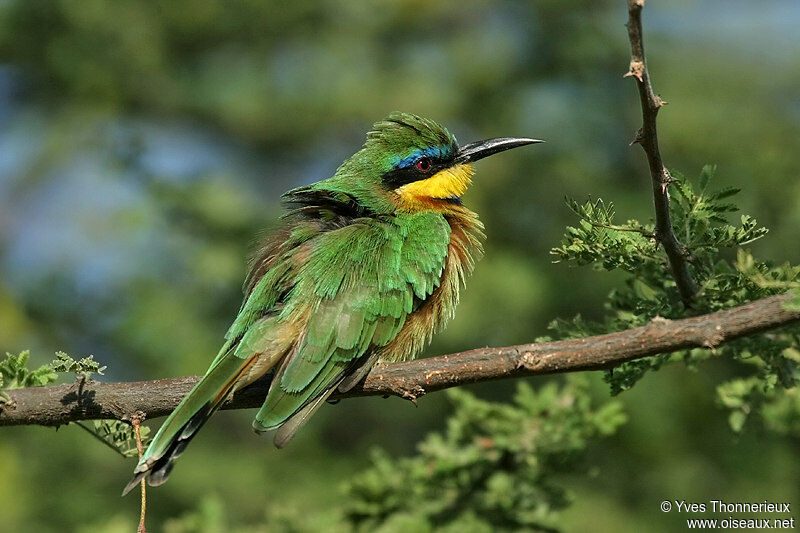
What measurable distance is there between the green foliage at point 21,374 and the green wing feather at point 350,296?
0.58 m

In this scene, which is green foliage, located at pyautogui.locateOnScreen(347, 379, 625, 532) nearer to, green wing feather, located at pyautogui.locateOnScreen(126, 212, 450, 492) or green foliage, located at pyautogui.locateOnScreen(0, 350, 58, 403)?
green wing feather, located at pyautogui.locateOnScreen(126, 212, 450, 492)

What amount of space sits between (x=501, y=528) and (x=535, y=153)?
3508 mm

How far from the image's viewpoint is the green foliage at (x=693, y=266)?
2.28 meters

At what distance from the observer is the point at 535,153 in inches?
246

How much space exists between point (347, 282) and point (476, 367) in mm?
824

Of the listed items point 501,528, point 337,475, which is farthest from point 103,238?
point 501,528

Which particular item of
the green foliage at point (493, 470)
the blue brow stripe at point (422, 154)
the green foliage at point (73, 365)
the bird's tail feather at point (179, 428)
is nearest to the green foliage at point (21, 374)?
the green foliage at point (73, 365)

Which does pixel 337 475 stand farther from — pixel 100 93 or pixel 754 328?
pixel 754 328

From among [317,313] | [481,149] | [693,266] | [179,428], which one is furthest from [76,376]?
[481,149]

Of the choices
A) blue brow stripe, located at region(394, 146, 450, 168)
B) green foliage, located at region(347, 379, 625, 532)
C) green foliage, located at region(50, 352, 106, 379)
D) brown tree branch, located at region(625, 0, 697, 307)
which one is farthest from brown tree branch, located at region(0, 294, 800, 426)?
blue brow stripe, located at region(394, 146, 450, 168)

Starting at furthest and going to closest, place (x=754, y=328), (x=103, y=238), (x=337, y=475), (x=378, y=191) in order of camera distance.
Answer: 1. (x=103, y=238)
2. (x=337, y=475)
3. (x=378, y=191)
4. (x=754, y=328)

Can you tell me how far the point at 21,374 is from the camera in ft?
8.01

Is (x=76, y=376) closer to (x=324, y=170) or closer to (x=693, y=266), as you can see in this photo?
(x=693, y=266)

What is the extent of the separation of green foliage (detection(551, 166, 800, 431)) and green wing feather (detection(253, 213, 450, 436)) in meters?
0.62
